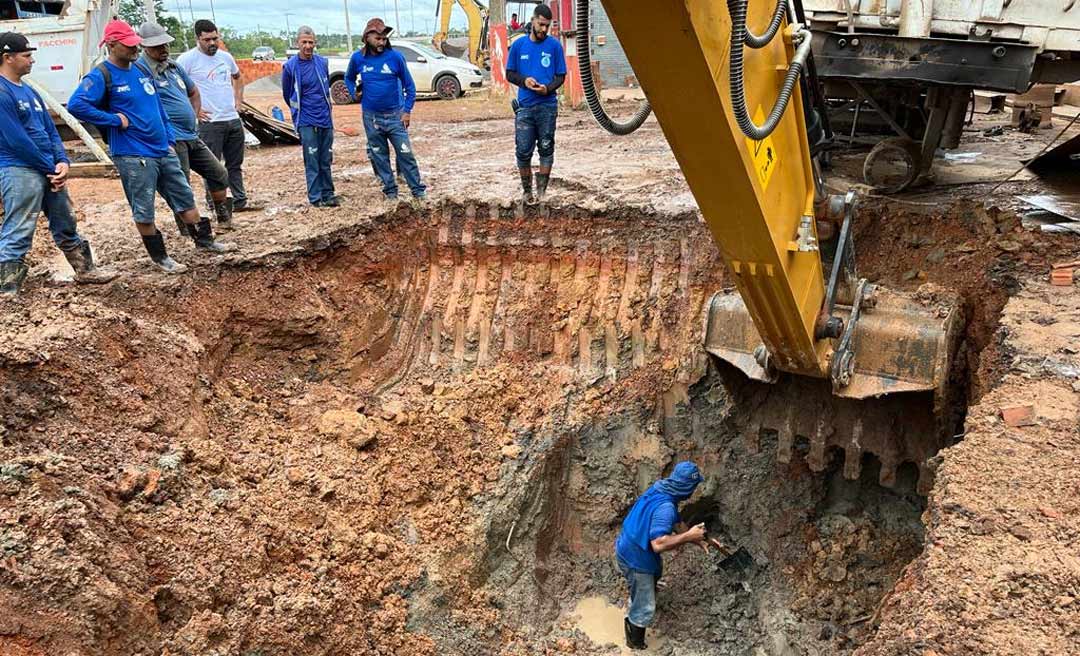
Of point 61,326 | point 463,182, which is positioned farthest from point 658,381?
point 61,326

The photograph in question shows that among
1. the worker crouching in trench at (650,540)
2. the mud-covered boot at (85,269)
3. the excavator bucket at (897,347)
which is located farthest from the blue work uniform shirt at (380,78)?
the worker crouching in trench at (650,540)

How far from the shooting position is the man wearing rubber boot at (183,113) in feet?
17.5

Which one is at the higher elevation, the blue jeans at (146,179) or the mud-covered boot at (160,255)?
the blue jeans at (146,179)

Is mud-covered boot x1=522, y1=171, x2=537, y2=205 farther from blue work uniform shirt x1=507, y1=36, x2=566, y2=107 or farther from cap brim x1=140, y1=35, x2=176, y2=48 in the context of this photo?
cap brim x1=140, y1=35, x2=176, y2=48

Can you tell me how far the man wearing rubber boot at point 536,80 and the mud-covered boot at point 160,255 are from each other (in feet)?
9.26

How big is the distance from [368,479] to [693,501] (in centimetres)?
229

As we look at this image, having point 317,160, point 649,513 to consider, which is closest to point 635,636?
point 649,513

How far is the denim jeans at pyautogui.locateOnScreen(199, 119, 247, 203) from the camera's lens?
664 centimetres

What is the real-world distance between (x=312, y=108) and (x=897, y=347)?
5293 millimetres

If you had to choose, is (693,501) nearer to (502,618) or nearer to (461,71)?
(502,618)

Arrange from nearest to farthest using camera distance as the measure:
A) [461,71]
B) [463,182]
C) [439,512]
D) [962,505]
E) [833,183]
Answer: [962,505] < [439,512] < [833,183] < [463,182] < [461,71]

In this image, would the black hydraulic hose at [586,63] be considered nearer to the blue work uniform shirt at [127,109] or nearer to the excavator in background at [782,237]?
the excavator in background at [782,237]

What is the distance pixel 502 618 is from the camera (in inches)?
176

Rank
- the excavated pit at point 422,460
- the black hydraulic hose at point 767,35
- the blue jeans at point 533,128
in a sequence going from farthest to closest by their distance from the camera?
1. the blue jeans at point 533,128
2. the excavated pit at point 422,460
3. the black hydraulic hose at point 767,35
